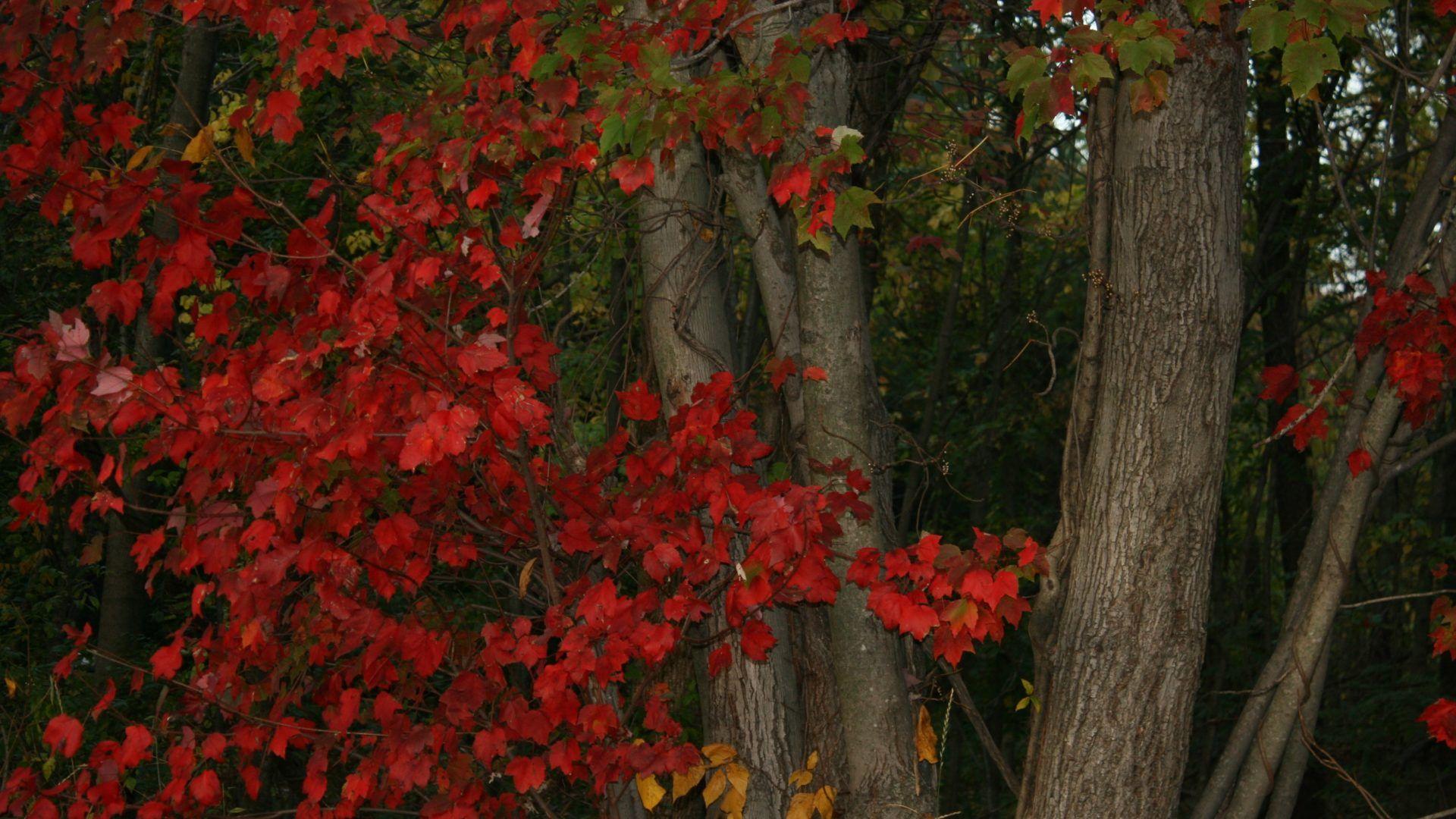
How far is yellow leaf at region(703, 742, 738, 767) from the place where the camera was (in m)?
4.09

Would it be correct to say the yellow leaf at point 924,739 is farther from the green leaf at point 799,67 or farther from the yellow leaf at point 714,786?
the green leaf at point 799,67

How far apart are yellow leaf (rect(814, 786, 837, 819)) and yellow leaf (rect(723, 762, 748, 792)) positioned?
23cm

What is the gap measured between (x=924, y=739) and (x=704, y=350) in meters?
1.48

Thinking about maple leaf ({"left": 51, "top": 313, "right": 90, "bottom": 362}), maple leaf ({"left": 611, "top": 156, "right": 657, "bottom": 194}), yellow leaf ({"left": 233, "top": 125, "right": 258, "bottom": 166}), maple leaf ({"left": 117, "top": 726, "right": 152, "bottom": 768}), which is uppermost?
yellow leaf ({"left": 233, "top": 125, "right": 258, "bottom": 166})

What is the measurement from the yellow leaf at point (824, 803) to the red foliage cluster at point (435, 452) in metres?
0.49

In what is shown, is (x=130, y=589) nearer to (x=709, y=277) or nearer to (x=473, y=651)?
(x=473, y=651)

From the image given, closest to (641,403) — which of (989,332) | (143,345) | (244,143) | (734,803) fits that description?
(734,803)

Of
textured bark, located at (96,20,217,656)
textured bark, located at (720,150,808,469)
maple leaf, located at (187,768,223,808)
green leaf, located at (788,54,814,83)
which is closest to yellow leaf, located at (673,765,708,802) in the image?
textured bark, located at (720,150,808,469)

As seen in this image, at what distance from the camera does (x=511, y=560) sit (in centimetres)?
428

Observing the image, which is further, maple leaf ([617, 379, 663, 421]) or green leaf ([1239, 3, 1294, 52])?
maple leaf ([617, 379, 663, 421])

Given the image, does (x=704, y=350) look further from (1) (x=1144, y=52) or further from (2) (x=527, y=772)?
(1) (x=1144, y=52)

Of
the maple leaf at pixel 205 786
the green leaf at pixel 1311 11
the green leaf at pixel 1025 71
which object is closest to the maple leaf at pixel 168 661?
the maple leaf at pixel 205 786

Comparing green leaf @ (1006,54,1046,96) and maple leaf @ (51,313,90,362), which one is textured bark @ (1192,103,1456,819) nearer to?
green leaf @ (1006,54,1046,96)

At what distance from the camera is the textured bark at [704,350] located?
4305 mm
